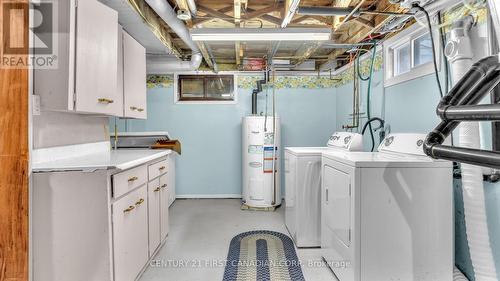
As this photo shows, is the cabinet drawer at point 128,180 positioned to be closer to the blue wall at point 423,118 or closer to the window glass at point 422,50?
the blue wall at point 423,118

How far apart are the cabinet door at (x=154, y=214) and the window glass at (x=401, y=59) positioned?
273cm

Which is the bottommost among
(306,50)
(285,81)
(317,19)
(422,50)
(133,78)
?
(133,78)

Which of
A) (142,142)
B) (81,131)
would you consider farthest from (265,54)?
(81,131)

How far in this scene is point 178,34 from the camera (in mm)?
3027

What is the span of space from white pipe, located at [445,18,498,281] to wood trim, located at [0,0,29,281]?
2.65 metres

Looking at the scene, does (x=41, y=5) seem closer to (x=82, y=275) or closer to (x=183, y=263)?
(x=82, y=275)

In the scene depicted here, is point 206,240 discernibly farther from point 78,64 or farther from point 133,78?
point 78,64

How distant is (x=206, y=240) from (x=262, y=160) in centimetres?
155


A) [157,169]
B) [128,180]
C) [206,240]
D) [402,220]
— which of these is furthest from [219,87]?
[402,220]

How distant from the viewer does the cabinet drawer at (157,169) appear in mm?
2508

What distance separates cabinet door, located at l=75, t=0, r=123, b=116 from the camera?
1.90m

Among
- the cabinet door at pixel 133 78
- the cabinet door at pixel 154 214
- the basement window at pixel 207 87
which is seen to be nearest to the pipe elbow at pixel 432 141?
the cabinet door at pixel 154 214

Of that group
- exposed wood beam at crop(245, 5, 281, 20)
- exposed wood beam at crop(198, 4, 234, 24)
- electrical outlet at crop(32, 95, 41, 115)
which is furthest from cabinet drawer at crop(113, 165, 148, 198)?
exposed wood beam at crop(245, 5, 281, 20)

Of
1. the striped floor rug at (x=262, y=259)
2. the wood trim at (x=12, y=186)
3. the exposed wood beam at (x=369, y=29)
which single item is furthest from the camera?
the exposed wood beam at (x=369, y=29)
